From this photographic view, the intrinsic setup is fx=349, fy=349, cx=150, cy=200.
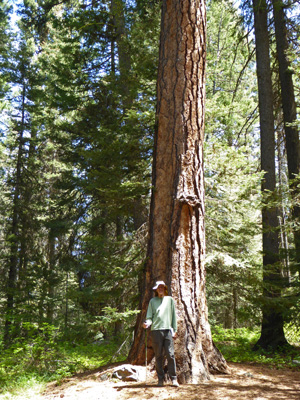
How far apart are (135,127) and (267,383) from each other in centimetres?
561

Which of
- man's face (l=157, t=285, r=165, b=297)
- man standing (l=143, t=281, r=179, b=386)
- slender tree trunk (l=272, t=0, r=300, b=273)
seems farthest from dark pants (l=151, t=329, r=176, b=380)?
slender tree trunk (l=272, t=0, r=300, b=273)

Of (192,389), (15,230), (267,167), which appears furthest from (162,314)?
(15,230)

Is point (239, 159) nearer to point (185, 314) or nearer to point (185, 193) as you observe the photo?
point (185, 193)

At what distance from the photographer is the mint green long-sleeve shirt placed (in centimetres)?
534

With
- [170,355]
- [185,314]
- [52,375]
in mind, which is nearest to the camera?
[170,355]

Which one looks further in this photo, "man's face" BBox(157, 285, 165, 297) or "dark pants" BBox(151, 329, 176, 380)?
"man's face" BBox(157, 285, 165, 297)

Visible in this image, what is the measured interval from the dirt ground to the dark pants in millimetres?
214

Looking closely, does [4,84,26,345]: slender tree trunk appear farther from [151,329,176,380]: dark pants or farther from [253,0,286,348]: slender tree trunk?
[151,329,176,380]: dark pants

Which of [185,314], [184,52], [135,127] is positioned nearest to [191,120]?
[184,52]

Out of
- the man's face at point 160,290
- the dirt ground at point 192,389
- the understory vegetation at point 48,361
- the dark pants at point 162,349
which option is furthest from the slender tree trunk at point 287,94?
→ the dark pants at point 162,349

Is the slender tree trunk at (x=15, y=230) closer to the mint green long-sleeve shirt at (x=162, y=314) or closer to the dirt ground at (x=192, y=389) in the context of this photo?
the dirt ground at (x=192, y=389)

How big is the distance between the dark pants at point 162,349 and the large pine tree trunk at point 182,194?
205 millimetres

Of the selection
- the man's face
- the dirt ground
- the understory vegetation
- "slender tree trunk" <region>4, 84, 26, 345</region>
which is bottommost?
the understory vegetation

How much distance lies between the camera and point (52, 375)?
7.10m
